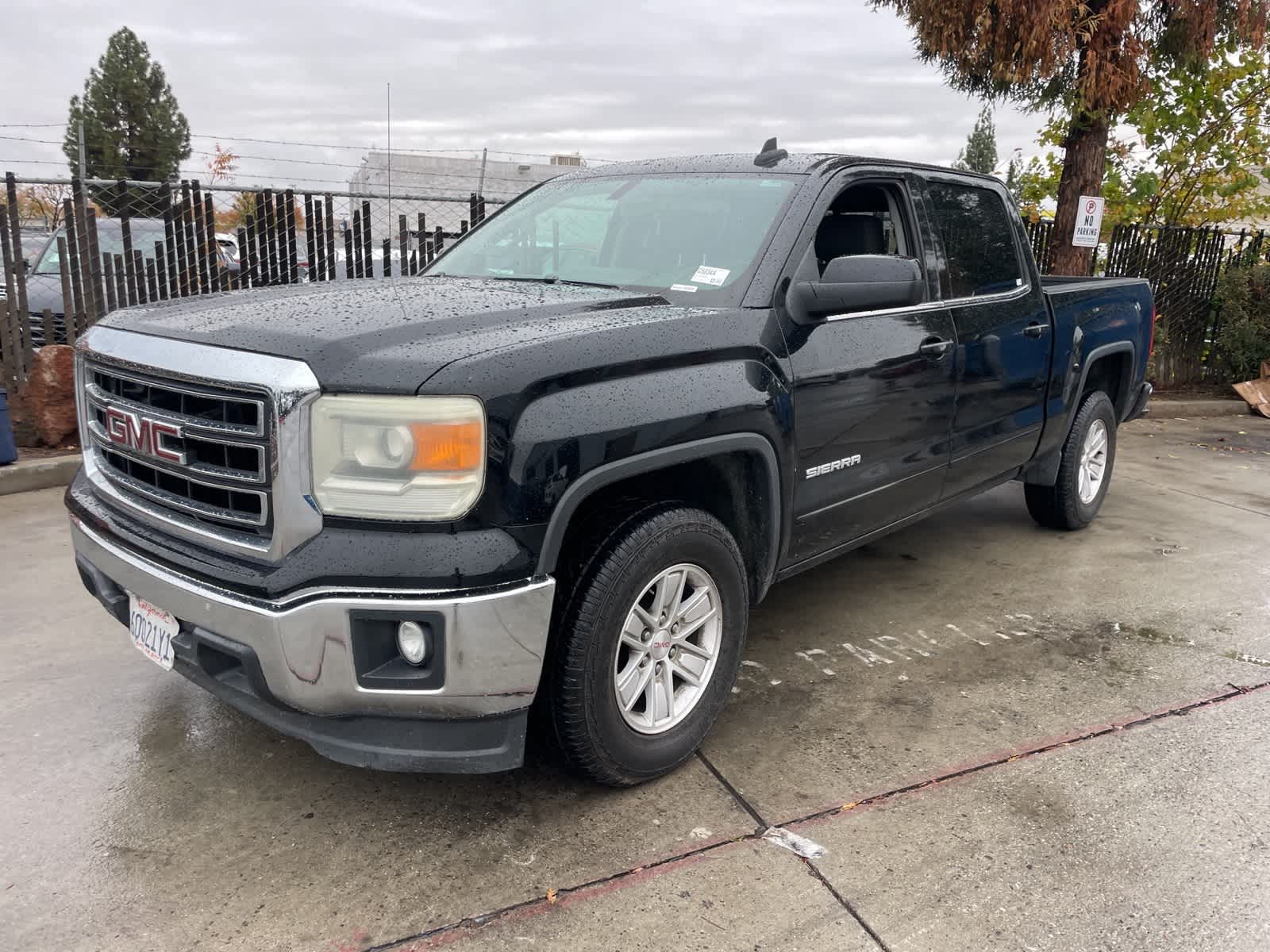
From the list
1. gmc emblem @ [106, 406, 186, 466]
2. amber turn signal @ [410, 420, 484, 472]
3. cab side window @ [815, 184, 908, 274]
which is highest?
cab side window @ [815, 184, 908, 274]

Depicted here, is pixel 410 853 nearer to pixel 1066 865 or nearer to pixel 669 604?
pixel 669 604

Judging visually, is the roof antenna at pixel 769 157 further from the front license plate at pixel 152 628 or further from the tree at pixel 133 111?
the tree at pixel 133 111

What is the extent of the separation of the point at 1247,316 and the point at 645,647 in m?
10.1

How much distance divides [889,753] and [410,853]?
59.2 inches

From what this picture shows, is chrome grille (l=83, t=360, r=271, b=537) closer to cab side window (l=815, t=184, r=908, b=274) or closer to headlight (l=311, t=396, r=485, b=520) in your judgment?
headlight (l=311, t=396, r=485, b=520)

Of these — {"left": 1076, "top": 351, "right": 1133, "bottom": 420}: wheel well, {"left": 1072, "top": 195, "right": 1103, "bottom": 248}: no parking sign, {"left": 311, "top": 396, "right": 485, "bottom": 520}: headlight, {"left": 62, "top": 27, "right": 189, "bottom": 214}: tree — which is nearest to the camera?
{"left": 311, "top": 396, "right": 485, "bottom": 520}: headlight

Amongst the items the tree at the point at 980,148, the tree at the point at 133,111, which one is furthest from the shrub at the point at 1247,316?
the tree at the point at 980,148

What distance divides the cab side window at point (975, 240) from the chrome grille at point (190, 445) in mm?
2814

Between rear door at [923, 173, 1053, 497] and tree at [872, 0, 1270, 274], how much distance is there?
3920mm

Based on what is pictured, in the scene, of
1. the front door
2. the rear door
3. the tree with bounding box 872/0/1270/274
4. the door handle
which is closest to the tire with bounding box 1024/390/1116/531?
the rear door

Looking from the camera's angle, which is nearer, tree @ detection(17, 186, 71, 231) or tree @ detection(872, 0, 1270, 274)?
tree @ detection(17, 186, 71, 231)

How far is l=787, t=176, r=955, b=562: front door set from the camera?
3.17 m

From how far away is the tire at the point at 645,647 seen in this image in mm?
2486

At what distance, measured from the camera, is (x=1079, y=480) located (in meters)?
5.32
